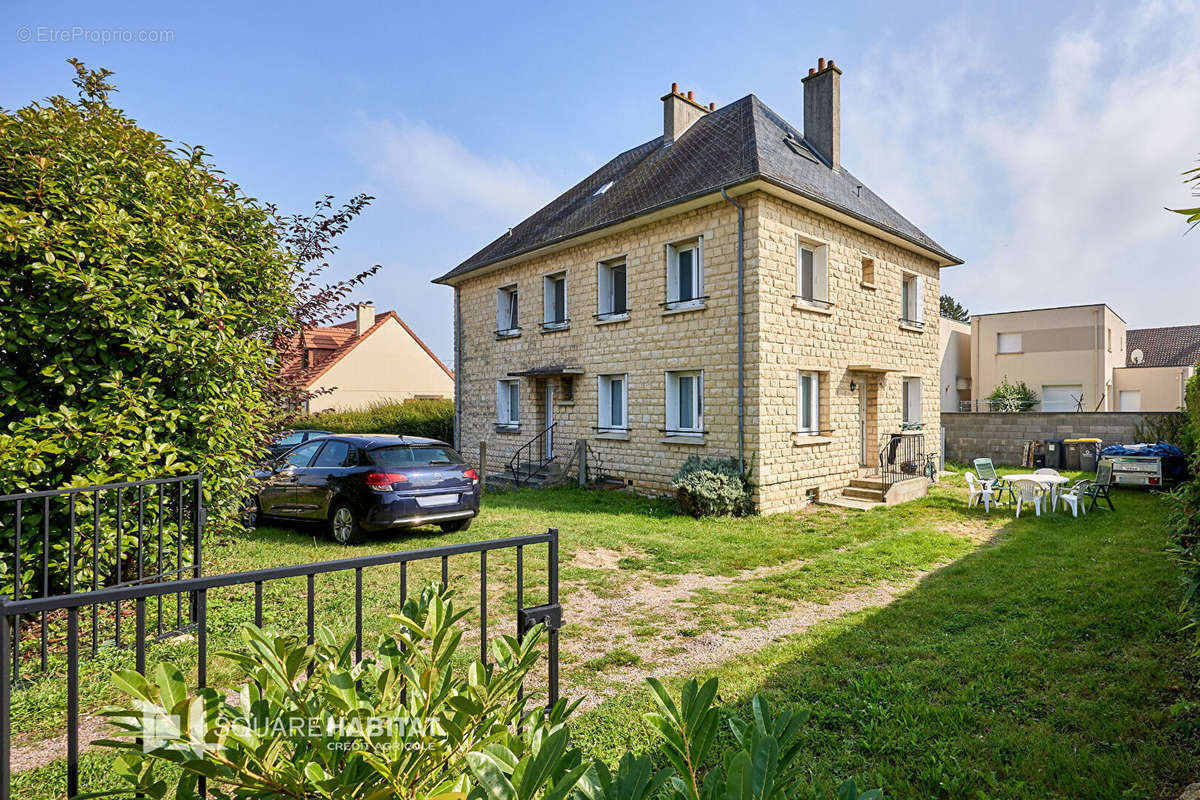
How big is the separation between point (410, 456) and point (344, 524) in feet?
4.26

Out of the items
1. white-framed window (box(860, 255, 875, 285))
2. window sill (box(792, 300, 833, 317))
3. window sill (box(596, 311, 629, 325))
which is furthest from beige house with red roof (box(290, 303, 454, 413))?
white-framed window (box(860, 255, 875, 285))

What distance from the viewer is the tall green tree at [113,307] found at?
3.91 metres

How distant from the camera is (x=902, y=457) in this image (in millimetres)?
14039

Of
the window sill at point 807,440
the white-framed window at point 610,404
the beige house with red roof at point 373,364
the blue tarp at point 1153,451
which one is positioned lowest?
the blue tarp at point 1153,451

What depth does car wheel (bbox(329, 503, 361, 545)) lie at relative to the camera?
7.98 meters

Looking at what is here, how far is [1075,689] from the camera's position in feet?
12.3

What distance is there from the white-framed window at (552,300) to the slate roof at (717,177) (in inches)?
38.2

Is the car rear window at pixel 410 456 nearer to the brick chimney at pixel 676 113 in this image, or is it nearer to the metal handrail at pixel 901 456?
the metal handrail at pixel 901 456

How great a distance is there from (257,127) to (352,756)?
6.40 m

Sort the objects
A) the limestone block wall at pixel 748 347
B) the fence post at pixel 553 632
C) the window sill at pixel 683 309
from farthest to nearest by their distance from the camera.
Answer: the window sill at pixel 683 309
the limestone block wall at pixel 748 347
the fence post at pixel 553 632

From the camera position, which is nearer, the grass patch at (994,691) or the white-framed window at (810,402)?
the grass patch at (994,691)

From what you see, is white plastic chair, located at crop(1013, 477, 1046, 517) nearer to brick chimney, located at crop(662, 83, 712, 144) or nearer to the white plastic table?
the white plastic table

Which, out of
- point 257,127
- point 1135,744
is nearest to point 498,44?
point 257,127

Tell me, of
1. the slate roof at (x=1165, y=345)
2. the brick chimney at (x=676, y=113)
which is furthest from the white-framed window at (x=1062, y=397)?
the brick chimney at (x=676, y=113)
